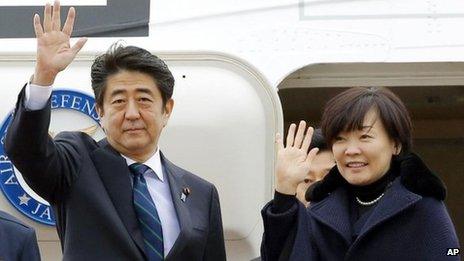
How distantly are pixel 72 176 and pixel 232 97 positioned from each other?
3.23 ft

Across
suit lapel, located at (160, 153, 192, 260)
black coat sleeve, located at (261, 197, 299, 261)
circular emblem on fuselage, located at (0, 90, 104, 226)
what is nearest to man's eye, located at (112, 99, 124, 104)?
suit lapel, located at (160, 153, 192, 260)

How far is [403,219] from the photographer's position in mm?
2396

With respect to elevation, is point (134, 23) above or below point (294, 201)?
above

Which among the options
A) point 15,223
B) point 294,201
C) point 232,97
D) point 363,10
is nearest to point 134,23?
point 232,97

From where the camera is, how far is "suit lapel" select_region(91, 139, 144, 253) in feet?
8.34

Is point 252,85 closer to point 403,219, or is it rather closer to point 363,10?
point 363,10

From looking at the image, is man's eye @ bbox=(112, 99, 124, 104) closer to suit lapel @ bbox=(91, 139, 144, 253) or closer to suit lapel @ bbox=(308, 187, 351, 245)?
suit lapel @ bbox=(91, 139, 144, 253)

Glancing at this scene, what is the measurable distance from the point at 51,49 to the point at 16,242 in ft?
2.05

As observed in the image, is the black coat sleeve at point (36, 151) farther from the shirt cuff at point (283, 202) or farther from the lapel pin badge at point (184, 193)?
the shirt cuff at point (283, 202)

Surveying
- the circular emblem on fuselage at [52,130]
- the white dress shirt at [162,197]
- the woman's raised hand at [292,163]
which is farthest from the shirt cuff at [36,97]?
the circular emblem on fuselage at [52,130]

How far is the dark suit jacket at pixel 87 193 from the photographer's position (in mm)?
2375

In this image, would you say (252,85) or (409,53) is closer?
(252,85)

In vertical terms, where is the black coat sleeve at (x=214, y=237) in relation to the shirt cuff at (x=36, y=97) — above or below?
below

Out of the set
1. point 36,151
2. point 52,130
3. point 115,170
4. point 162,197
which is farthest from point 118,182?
point 52,130
